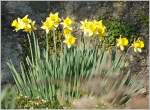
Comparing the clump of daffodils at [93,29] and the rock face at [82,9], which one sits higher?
the clump of daffodils at [93,29]

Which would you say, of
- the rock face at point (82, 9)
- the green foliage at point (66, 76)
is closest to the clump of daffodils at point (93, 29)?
the green foliage at point (66, 76)

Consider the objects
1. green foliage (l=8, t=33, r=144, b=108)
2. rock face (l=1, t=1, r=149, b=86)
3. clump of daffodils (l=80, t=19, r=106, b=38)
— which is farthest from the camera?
rock face (l=1, t=1, r=149, b=86)

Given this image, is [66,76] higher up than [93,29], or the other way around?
[93,29]

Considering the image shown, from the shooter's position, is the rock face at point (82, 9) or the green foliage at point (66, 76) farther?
the rock face at point (82, 9)

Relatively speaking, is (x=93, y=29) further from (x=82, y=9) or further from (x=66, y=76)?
(x=82, y=9)

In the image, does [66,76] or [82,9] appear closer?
[66,76]

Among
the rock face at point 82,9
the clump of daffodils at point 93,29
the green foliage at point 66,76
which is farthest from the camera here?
the rock face at point 82,9

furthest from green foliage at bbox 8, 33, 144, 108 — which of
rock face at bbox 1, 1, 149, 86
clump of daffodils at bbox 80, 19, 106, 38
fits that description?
rock face at bbox 1, 1, 149, 86

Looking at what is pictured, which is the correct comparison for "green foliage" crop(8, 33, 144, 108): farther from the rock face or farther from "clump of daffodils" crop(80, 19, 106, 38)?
the rock face

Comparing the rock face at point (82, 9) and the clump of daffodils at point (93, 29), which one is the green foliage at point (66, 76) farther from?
the rock face at point (82, 9)

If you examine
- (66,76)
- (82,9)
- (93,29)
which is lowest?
(66,76)

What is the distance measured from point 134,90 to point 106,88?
0.37m

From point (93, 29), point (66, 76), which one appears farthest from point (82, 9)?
point (66, 76)

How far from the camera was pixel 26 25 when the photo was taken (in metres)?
5.80
